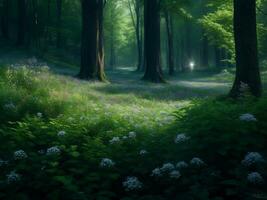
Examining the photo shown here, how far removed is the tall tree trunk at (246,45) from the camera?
37.4 ft

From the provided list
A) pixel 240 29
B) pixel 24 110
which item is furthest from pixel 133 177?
pixel 240 29

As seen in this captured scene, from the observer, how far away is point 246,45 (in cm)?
1148

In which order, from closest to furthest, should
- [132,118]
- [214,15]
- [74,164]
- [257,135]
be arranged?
[257,135]
[74,164]
[132,118]
[214,15]

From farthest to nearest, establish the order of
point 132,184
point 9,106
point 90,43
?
point 90,43
point 9,106
point 132,184

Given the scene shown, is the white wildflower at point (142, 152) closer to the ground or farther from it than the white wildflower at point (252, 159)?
closer to the ground

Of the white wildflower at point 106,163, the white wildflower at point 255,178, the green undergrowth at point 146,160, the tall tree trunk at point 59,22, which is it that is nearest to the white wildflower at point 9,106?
the green undergrowth at point 146,160

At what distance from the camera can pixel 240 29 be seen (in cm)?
1152

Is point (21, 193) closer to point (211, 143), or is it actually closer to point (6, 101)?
point (211, 143)

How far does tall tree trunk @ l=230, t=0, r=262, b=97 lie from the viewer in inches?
449

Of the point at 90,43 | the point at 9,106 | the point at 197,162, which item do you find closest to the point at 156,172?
the point at 197,162

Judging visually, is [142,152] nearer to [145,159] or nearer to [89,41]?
[145,159]

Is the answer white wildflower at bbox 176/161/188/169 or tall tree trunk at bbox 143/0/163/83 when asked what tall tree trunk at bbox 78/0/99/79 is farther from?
white wildflower at bbox 176/161/188/169

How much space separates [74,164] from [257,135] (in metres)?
2.76

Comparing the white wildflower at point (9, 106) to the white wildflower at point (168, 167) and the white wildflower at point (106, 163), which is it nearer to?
the white wildflower at point (106, 163)
